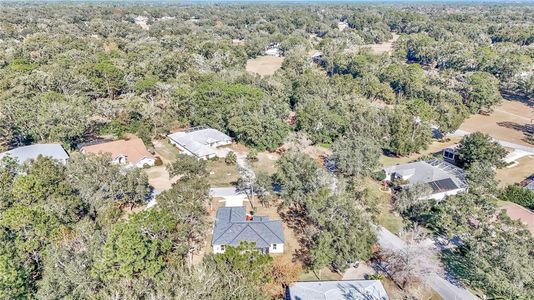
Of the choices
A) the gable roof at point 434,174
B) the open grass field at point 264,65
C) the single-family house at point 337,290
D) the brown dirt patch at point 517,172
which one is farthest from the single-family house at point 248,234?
the open grass field at point 264,65

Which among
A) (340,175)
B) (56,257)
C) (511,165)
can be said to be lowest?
(511,165)

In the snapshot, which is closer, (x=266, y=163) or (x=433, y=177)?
(x=433, y=177)

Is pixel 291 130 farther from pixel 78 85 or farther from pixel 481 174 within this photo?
pixel 78 85

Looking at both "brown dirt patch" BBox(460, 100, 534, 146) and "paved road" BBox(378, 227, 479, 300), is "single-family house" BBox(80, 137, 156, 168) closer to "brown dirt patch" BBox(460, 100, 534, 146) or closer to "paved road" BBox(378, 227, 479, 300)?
"paved road" BBox(378, 227, 479, 300)

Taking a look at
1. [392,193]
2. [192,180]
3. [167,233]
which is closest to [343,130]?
[392,193]

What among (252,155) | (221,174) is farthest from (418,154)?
(221,174)

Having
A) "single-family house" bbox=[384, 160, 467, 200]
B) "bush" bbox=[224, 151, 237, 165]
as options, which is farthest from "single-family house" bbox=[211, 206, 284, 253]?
"single-family house" bbox=[384, 160, 467, 200]

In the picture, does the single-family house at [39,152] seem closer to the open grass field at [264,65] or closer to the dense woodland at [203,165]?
the dense woodland at [203,165]

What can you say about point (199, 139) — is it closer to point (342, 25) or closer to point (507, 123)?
point (507, 123)
